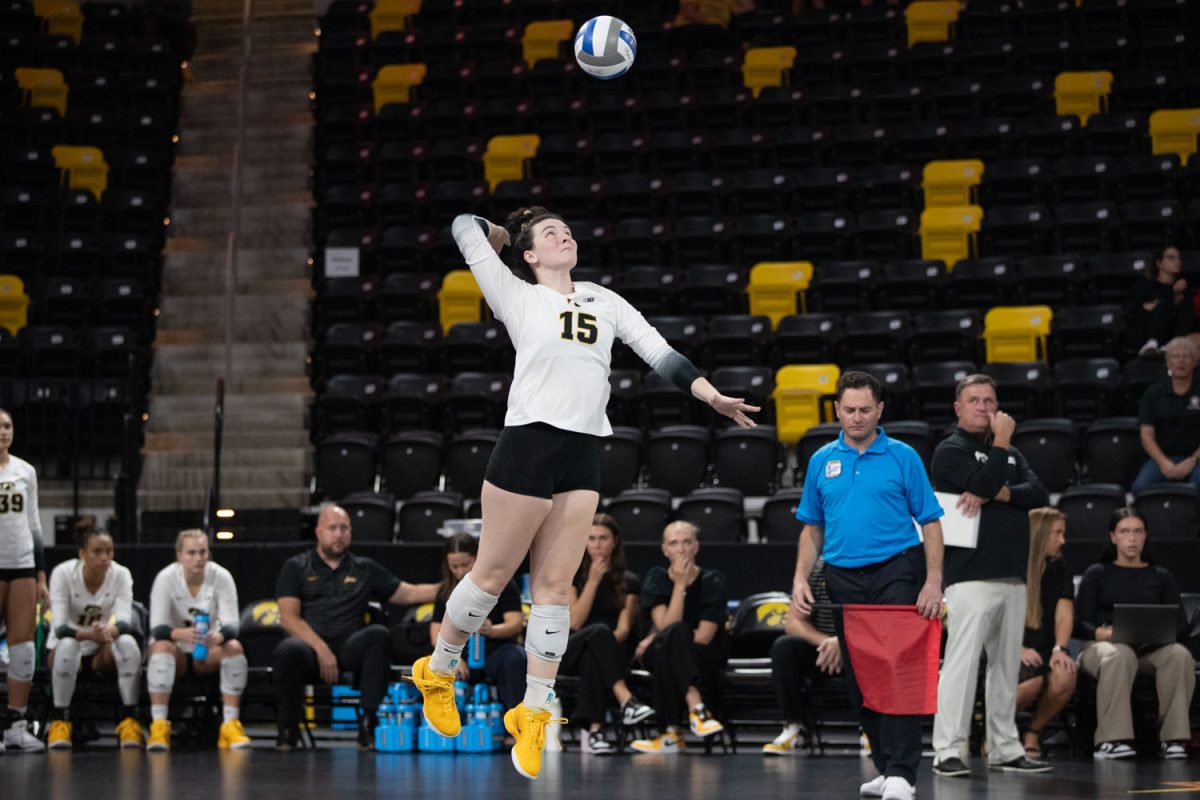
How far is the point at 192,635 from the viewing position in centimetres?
959

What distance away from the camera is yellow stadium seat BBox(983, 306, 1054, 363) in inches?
511

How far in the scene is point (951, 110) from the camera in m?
16.0

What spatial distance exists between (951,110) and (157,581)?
10.0m

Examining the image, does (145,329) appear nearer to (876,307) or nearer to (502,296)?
(876,307)

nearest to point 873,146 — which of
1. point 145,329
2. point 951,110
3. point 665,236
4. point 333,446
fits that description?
point 951,110

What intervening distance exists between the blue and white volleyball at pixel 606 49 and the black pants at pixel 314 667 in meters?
4.68

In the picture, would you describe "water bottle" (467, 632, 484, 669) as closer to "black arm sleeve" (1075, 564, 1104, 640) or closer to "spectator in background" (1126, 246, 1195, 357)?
"black arm sleeve" (1075, 564, 1104, 640)

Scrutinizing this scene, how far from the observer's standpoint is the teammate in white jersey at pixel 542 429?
5156mm

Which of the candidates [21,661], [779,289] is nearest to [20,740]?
[21,661]

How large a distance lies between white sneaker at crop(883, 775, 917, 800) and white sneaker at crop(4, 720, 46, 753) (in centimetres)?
555

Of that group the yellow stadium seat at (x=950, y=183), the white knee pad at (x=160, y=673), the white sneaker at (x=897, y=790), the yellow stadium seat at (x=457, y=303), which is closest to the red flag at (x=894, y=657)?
the white sneaker at (x=897, y=790)

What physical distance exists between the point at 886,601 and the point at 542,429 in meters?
1.96

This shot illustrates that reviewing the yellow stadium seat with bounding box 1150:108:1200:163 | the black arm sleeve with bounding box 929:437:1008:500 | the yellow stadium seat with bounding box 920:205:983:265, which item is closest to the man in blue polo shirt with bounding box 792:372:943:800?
the black arm sleeve with bounding box 929:437:1008:500

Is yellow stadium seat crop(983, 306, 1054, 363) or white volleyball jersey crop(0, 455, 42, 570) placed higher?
yellow stadium seat crop(983, 306, 1054, 363)
